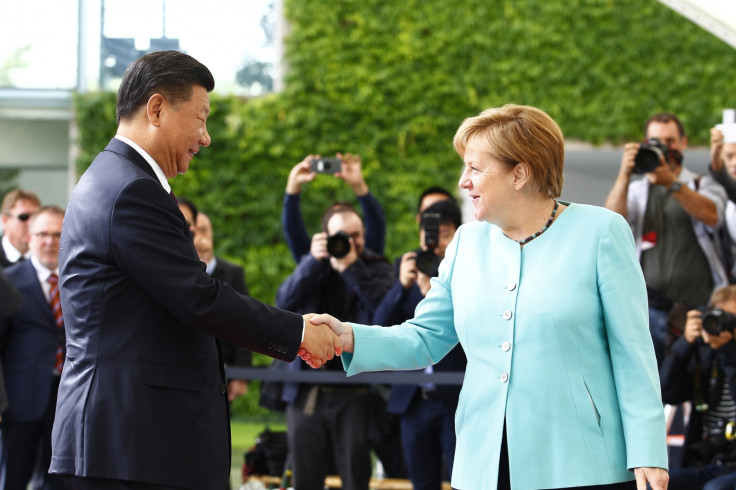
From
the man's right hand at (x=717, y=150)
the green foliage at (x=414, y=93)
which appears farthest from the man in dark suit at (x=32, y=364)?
the green foliage at (x=414, y=93)

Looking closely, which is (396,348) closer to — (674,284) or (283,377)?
(283,377)

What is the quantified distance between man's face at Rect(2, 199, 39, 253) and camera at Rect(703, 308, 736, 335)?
422cm

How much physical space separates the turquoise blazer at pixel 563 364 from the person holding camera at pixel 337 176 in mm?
3064

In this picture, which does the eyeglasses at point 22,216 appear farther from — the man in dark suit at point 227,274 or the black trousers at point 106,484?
the black trousers at point 106,484

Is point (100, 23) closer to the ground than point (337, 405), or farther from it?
farther from it

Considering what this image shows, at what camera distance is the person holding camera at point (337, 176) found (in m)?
5.68

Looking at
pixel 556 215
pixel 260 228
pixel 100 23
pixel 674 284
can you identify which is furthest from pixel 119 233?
pixel 100 23

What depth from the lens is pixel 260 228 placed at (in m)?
10.7

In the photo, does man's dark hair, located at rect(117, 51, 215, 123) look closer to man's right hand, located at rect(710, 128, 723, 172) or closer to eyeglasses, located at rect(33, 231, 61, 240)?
eyeglasses, located at rect(33, 231, 61, 240)

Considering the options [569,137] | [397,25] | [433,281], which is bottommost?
[433,281]

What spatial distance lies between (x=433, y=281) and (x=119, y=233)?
95 centimetres

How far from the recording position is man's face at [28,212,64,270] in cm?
526

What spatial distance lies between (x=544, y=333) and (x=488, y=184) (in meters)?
0.45

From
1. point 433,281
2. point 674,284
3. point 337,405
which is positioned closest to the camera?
point 433,281
